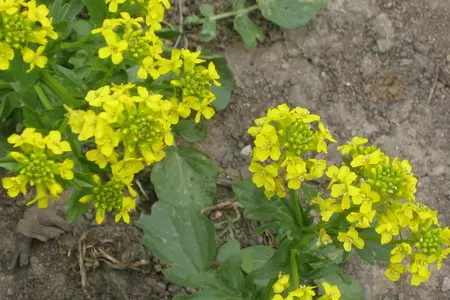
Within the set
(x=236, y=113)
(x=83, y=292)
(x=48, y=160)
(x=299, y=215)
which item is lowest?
(x=83, y=292)

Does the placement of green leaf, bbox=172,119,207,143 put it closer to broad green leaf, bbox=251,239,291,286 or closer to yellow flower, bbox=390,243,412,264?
broad green leaf, bbox=251,239,291,286

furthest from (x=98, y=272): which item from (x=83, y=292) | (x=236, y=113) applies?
(x=236, y=113)

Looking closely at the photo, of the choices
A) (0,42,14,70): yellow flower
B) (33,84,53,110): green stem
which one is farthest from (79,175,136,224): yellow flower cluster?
(0,42,14,70): yellow flower

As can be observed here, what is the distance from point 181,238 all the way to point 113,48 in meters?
1.48

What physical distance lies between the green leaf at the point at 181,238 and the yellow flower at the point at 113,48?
1315 millimetres

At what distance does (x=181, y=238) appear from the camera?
485 centimetres

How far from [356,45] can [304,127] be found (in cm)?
214

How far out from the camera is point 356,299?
5195mm

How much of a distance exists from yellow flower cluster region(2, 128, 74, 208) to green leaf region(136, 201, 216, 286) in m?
1.16

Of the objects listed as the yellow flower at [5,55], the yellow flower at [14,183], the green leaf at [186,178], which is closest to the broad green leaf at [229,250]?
the green leaf at [186,178]

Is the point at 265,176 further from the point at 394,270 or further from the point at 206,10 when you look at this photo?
the point at 206,10

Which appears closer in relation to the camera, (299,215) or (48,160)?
→ (48,160)

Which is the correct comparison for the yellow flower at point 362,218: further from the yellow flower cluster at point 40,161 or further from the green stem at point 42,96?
the green stem at point 42,96

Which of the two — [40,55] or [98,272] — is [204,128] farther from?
[40,55]
